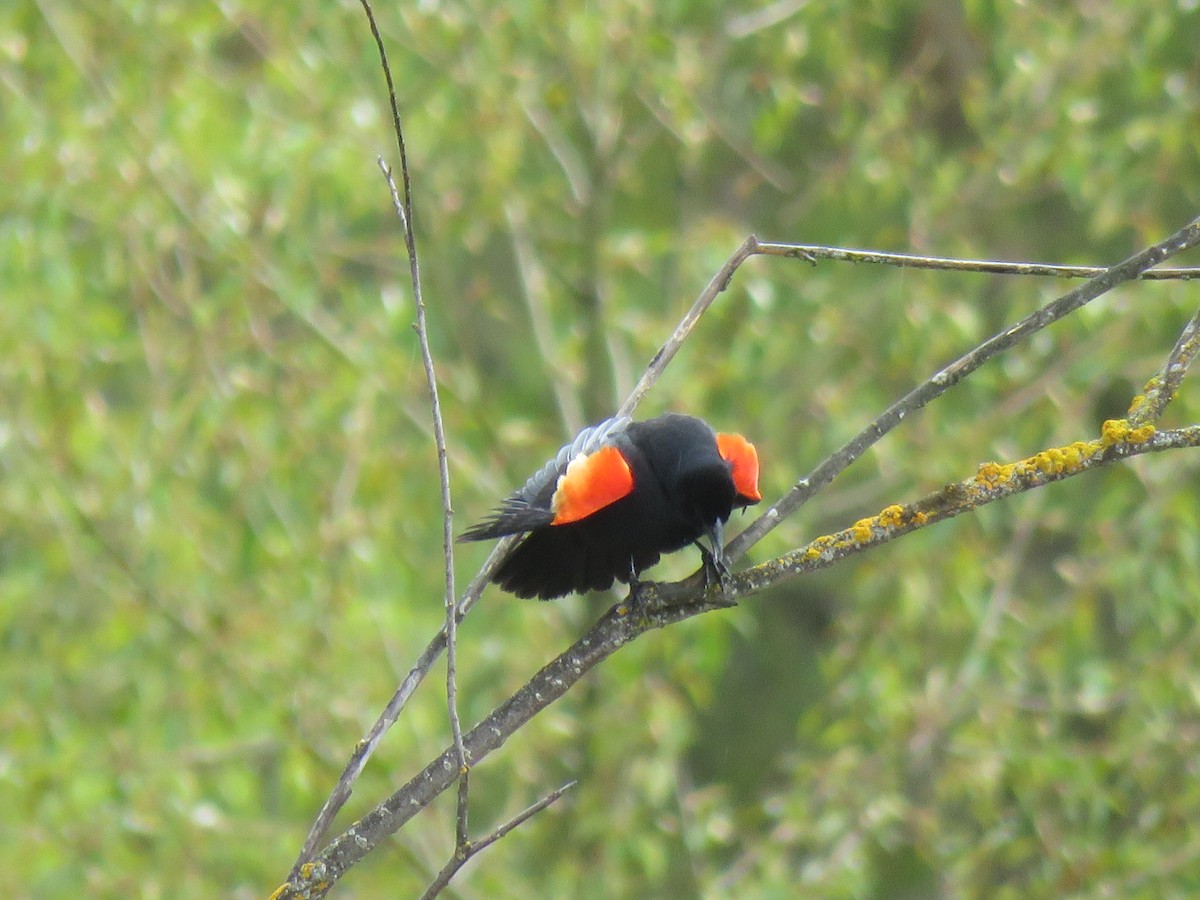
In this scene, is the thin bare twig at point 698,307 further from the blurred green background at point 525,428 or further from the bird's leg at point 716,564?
the blurred green background at point 525,428

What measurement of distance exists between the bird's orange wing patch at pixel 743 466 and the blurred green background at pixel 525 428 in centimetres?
181

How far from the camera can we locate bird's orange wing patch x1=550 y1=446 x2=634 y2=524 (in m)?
2.73

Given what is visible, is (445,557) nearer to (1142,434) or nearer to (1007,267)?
(1007,267)

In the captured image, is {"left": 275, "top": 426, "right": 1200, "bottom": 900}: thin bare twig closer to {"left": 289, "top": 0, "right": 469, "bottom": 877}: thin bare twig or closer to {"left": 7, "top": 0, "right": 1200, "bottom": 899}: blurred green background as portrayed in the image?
{"left": 289, "top": 0, "right": 469, "bottom": 877}: thin bare twig

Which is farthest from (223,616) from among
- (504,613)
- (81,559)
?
(504,613)

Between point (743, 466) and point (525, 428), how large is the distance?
2355 mm

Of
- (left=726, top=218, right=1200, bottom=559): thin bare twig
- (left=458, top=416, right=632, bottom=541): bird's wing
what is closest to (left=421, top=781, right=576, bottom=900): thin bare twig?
(left=726, top=218, right=1200, bottom=559): thin bare twig

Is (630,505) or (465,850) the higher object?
(630,505)

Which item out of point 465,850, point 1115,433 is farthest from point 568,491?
point 465,850

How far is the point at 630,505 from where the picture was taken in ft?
9.91

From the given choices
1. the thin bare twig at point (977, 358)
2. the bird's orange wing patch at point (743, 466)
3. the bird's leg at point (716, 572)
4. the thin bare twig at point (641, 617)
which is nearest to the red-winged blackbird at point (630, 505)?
the bird's orange wing patch at point (743, 466)

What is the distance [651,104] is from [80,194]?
216 cm

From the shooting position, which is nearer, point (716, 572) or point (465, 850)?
point (465, 850)

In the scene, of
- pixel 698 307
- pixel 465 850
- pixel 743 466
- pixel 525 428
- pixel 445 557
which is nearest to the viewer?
pixel 465 850
